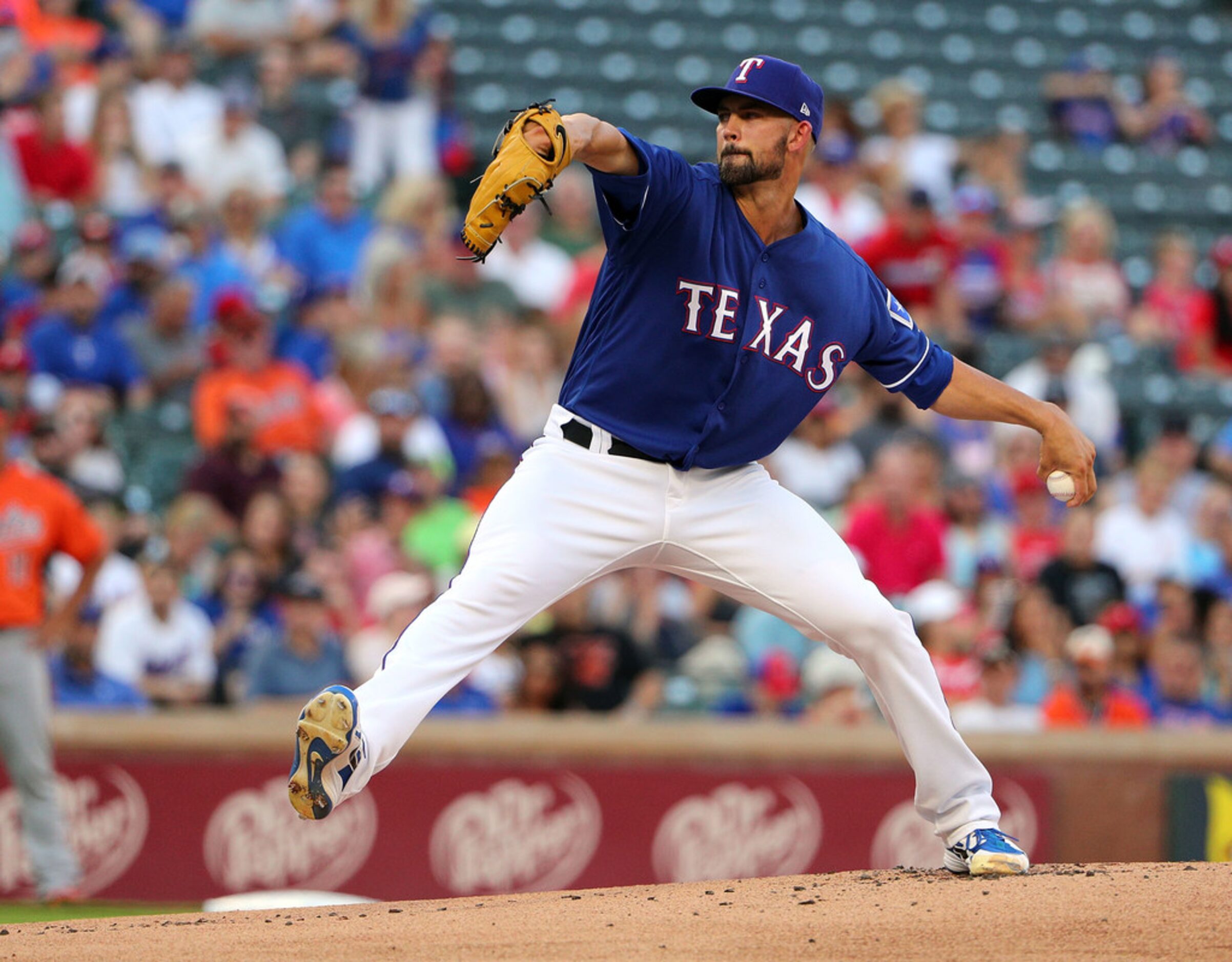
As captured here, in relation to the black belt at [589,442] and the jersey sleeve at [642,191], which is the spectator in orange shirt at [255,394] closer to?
the black belt at [589,442]

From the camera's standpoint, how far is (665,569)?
4.64 metres

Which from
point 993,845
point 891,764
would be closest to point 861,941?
point 993,845

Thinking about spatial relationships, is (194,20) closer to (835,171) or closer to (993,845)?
(835,171)

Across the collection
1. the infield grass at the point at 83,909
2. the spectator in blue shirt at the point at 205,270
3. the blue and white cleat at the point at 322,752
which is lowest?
the infield grass at the point at 83,909

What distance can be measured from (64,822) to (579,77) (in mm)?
7970

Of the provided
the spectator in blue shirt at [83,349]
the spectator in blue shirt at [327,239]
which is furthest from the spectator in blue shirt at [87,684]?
the spectator in blue shirt at [327,239]

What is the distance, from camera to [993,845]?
15.4ft

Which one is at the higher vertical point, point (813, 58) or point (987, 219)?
point (813, 58)

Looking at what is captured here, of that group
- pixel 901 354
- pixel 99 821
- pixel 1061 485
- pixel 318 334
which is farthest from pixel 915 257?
pixel 1061 485

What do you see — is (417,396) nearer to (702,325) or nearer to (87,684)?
(87,684)

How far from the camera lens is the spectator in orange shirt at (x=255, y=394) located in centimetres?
935

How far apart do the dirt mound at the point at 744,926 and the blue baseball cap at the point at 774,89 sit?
1944mm

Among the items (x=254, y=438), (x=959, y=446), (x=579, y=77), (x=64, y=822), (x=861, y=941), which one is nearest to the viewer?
(x=861, y=941)

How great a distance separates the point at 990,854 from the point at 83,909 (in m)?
4.13
